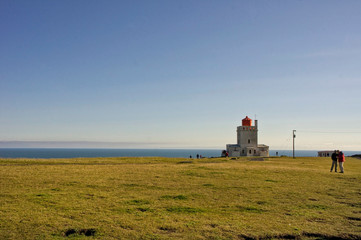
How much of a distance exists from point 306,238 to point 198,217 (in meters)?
4.00

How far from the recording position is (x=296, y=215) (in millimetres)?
11680

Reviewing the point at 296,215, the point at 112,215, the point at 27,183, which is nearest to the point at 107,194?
the point at 112,215

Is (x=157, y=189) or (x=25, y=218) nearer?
(x=25, y=218)

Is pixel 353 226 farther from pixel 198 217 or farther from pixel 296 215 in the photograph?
pixel 198 217

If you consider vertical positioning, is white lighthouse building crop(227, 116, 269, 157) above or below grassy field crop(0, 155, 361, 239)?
above

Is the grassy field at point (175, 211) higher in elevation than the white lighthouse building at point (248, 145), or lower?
lower

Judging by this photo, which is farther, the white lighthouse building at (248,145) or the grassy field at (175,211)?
the white lighthouse building at (248,145)

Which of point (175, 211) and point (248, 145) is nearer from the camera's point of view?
point (175, 211)

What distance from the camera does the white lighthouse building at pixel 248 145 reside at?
82062 millimetres

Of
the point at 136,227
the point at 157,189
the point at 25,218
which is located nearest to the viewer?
the point at 136,227

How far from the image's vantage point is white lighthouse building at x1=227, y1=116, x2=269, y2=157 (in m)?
82.1

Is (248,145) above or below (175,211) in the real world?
above

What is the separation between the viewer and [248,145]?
83.1 m

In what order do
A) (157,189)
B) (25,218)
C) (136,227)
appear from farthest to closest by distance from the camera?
(157,189) → (25,218) → (136,227)
